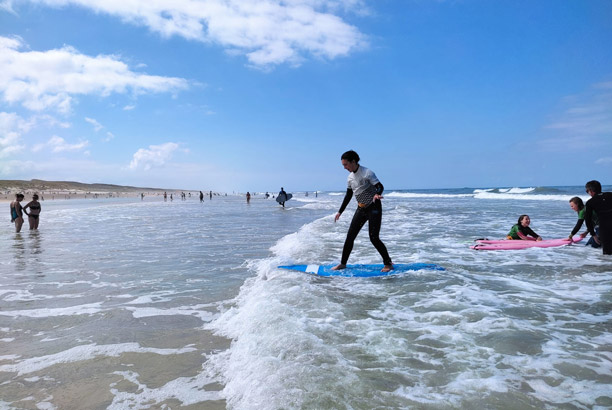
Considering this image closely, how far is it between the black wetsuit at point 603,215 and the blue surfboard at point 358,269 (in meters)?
4.06

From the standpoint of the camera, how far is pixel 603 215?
25.8ft

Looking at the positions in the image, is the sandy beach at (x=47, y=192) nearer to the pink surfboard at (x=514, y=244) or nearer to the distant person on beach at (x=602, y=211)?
the pink surfboard at (x=514, y=244)

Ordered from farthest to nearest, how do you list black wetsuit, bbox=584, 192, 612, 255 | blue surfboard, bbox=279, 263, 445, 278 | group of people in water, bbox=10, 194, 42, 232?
group of people in water, bbox=10, 194, 42, 232
black wetsuit, bbox=584, 192, 612, 255
blue surfboard, bbox=279, 263, 445, 278

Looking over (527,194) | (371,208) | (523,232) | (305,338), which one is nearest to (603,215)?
(523,232)

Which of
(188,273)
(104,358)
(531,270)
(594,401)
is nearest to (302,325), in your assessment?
(104,358)

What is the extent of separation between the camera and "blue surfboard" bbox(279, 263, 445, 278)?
6.48 meters

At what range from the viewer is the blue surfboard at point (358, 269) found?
6.48 m

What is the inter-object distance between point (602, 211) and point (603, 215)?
0.29 feet

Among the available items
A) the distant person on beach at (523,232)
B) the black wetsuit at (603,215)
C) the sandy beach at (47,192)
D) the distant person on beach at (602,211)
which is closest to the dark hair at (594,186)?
the distant person on beach at (602,211)

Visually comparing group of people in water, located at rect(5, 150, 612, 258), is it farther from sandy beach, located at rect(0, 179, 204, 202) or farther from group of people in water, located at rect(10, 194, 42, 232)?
sandy beach, located at rect(0, 179, 204, 202)

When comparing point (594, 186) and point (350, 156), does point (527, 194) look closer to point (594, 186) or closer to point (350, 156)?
point (594, 186)

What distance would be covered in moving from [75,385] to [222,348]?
125 cm

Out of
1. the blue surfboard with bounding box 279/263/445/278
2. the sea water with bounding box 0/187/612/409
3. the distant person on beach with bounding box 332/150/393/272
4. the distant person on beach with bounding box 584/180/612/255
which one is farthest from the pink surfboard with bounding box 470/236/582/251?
the distant person on beach with bounding box 332/150/393/272

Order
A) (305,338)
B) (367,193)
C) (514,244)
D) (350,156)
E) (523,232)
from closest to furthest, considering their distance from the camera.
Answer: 1. (305,338)
2. (350,156)
3. (367,193)
4. (514,244)
5. (523,232)
